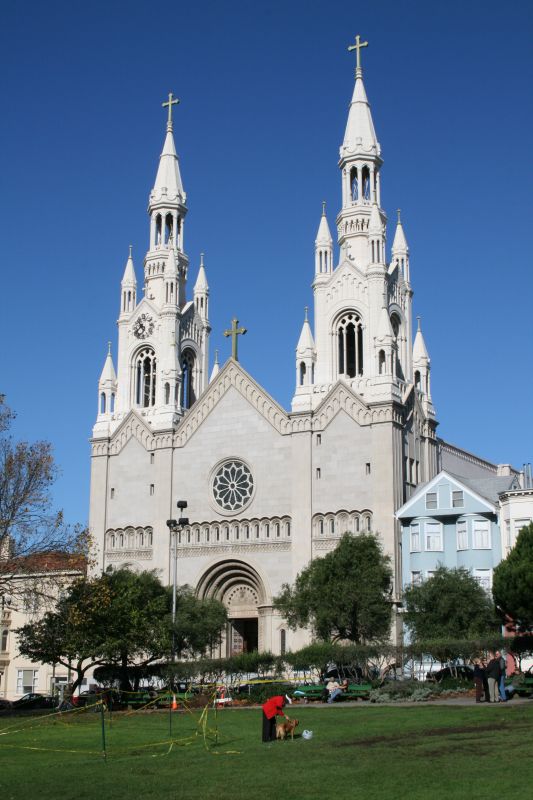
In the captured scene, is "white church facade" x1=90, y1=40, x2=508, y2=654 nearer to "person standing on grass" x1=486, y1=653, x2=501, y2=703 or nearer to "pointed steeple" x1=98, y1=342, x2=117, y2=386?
"pointed steeple" x1=98, y1=342, x2=117, y2=386

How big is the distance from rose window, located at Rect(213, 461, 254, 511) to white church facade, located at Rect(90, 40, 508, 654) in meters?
0.10

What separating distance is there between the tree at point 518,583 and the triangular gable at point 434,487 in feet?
37.4

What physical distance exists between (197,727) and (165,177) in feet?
203

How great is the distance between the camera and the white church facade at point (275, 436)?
2724 inches

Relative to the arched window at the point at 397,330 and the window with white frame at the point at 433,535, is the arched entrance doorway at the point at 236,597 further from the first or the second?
the arched window at the point at 397,330

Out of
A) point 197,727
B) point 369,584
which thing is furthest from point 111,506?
point 197,727

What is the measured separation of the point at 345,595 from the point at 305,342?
21055 mm

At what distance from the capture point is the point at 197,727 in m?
31.4

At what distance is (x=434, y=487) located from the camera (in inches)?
2522

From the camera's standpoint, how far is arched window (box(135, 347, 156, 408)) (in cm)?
8288

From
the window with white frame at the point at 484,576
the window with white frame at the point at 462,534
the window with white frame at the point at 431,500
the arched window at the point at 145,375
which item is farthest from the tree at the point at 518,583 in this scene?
the arched window at the point at 145,375

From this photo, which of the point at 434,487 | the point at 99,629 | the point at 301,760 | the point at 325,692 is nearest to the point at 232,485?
the point at 434,487

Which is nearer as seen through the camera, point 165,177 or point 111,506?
point 111,506

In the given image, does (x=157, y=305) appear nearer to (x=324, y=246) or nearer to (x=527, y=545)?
(x=324, y=246)
